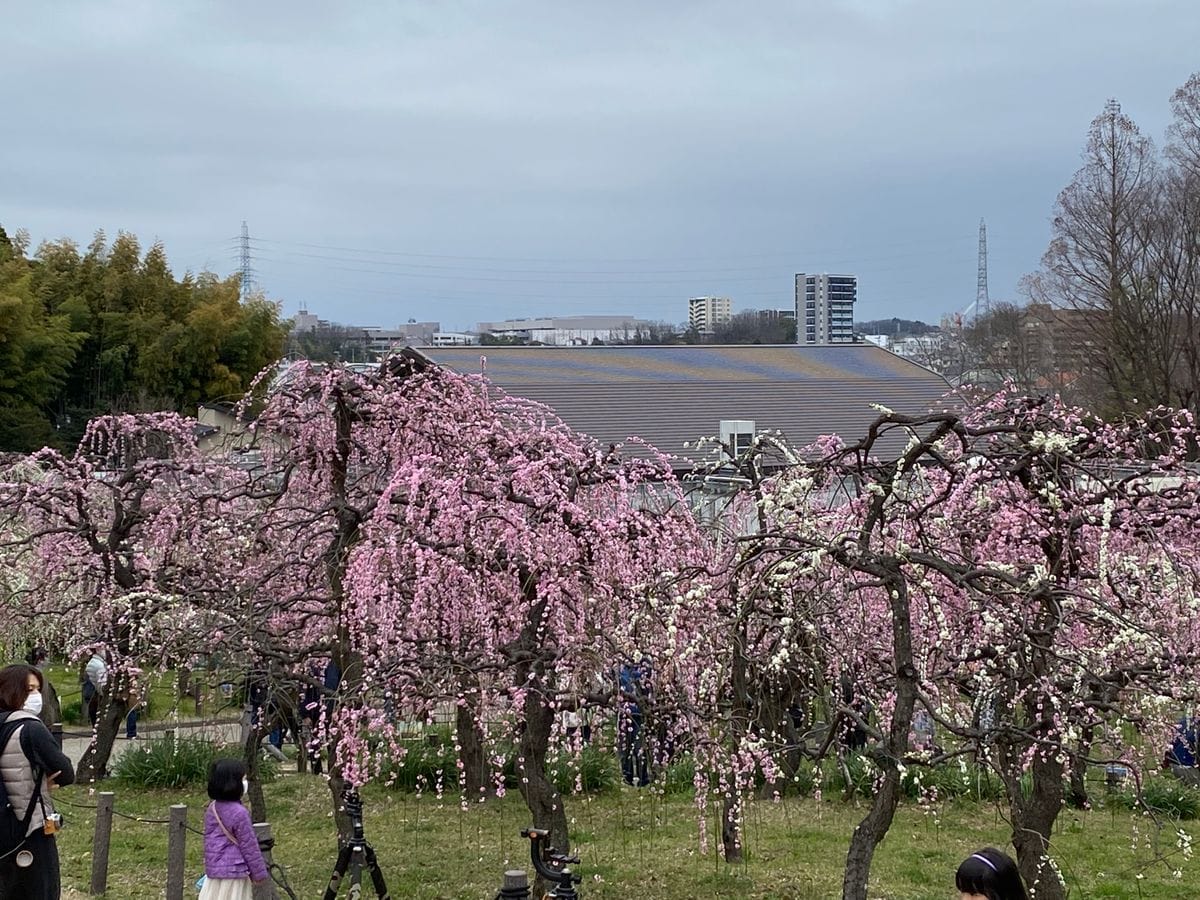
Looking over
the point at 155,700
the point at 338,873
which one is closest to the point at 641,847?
the point at 338,873

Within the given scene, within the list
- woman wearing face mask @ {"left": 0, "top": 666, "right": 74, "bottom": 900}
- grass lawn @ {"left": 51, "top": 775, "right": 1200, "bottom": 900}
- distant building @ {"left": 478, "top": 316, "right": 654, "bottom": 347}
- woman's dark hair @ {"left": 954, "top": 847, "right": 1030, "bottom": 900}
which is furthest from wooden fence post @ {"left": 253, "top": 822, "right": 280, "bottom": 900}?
distant building @ {"left": 478, "top": 316, "right": 654, "bottom": 347}

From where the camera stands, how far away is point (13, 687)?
4938 millimetres

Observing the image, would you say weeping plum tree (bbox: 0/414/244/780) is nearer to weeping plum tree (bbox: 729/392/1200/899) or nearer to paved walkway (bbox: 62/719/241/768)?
paved walkway (bbox: 62/719/241/768)

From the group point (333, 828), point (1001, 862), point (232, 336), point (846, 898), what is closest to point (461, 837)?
point (333, 828)

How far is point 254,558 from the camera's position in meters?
8.56

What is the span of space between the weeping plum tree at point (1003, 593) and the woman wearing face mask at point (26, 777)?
118 inches

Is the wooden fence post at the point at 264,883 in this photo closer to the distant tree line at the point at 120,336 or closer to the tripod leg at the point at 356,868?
the tripod leg at the point at 356,868

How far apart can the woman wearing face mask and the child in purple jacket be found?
0.61m

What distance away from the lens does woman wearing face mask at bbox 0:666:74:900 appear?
4.92 m

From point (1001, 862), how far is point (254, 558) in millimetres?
6629

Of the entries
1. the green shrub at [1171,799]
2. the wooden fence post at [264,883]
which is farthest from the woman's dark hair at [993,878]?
the green shrub at [1171,799]

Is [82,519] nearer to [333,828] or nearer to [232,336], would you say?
[333,828]

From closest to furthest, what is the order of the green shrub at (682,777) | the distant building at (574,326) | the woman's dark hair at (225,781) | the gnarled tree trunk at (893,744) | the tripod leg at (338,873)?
the gnarled tree trunk at (893,744) < the woman's dark hair at (225,781) < the tripod leg at (338,873) < the green shrub at (682,777) < the distant building at (574,326)

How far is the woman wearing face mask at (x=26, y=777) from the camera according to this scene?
16.1 ft
